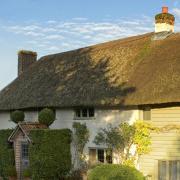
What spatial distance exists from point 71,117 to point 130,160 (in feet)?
17.1

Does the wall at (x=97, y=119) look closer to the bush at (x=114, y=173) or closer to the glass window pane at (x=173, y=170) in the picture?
the glass window pane at (x=173, y=170)

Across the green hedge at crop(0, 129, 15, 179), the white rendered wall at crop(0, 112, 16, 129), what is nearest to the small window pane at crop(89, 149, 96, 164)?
the green hedge at crop(0, 129, 15, 179)

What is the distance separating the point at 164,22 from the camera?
85.3 feet

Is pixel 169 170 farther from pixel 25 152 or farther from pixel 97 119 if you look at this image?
pixel 25 152

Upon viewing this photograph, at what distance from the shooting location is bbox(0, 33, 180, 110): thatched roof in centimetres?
2088

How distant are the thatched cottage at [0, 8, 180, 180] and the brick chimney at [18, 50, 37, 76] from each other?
4037 mm

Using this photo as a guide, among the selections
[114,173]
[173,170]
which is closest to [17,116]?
[114,173]

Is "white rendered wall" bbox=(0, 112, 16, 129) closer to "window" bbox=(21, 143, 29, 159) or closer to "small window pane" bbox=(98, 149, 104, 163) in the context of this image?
"window" bbox=(21, 143, 29, 159)

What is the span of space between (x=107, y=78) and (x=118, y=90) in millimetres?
2042

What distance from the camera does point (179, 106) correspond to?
19.7 meters

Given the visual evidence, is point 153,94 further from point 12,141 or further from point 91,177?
point 12,141

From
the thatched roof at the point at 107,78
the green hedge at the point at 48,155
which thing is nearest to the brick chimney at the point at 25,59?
the thatched roof at the point at 107,78

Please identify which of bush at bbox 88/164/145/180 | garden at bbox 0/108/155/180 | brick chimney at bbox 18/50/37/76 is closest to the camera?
bush at bbox 88/164/145/180

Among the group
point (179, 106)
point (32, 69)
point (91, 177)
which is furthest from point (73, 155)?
point (32, 69)
